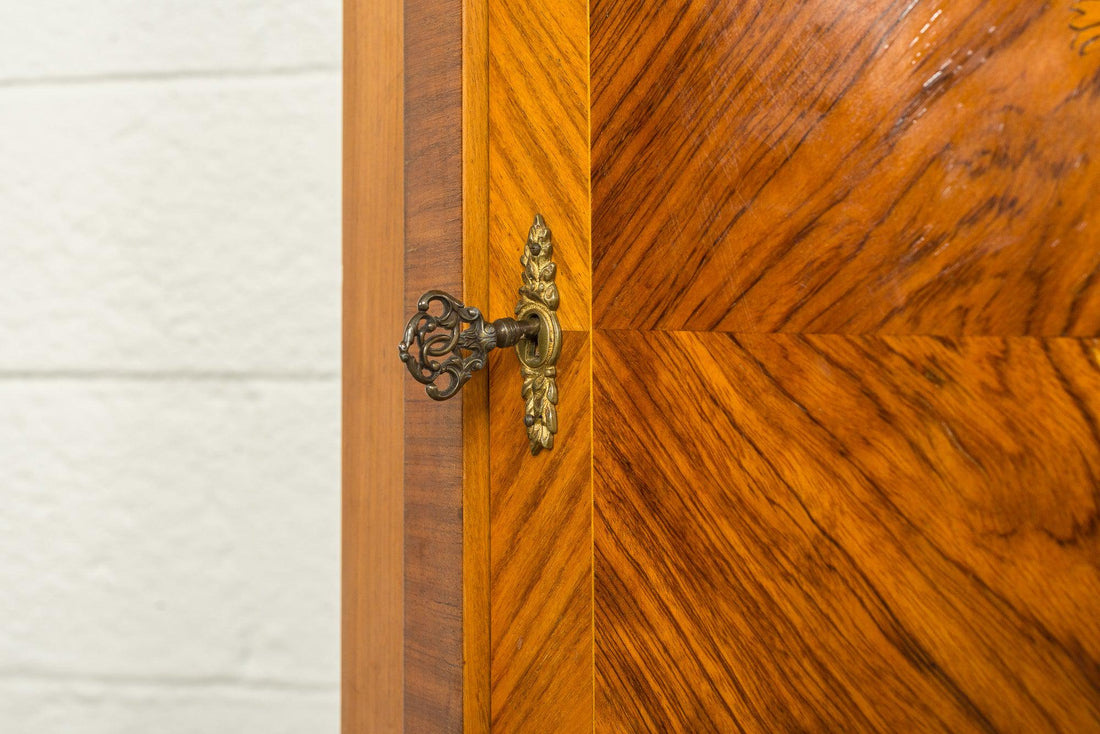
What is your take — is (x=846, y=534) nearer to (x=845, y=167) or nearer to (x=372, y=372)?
(x=845, y=167)

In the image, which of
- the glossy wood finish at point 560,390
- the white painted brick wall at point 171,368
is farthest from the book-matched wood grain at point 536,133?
the white painted brick wall at point 171,368

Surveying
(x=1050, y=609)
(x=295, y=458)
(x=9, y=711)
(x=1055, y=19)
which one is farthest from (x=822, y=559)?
(x=9, y=711)

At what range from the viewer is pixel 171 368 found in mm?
571

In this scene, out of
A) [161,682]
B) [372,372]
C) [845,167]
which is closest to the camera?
[845,167]

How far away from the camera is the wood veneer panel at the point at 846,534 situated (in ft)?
0.80

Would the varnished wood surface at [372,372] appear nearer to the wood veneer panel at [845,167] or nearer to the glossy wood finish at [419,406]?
the glossy wood finish at [419,406]

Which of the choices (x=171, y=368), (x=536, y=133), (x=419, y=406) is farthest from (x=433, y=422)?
(x=171, y=368)

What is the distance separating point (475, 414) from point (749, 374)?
0.35 ft

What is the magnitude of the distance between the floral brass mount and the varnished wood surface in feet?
0.19

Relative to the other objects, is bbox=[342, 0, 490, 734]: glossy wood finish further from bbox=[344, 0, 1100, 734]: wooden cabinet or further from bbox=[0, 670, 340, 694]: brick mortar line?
bbox=[0, 670, 340, 694]: brick mortar line

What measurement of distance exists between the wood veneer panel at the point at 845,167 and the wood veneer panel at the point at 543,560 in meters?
0.04

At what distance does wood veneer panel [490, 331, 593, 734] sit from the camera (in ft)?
1.08

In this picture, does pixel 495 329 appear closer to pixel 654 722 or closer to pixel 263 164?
pixel 654 722

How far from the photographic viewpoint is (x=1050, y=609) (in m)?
0.25
